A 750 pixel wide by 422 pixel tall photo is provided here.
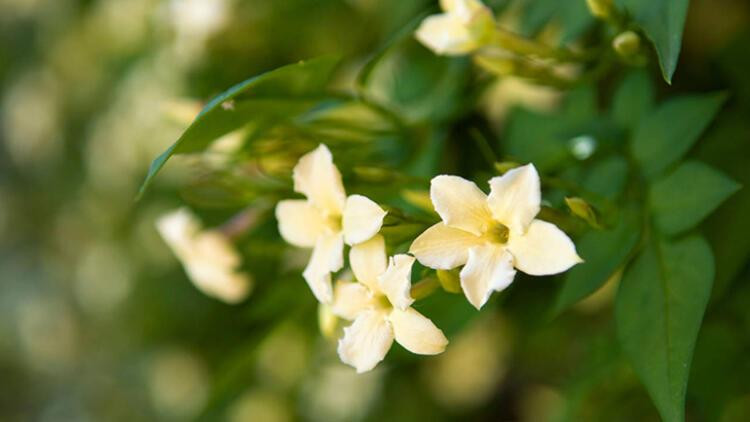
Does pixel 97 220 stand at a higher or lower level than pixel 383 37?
lower

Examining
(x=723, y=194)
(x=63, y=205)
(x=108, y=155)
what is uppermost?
(x=723, y=194)

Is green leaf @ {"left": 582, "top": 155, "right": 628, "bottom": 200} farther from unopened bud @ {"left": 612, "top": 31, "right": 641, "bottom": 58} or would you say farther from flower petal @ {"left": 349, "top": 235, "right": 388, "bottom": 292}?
flower petal @ {"left": 349, "top": 235, "right": 388, "bottom": 292}

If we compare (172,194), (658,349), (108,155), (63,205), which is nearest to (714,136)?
(658,349)

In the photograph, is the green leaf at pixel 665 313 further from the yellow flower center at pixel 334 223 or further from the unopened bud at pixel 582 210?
the yellow flower center at pixel 334 223

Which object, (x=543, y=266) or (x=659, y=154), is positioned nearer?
(x=543, y=266)

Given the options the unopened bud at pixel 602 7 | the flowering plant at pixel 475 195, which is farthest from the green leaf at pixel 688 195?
the unopened bud at pixel 602 7

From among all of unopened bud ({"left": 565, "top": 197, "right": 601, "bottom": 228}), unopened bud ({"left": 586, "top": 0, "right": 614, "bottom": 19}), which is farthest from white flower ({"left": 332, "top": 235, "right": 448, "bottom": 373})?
unopened bud ({"left": 586, "top": 0, "right": 614, "bottom": 19})

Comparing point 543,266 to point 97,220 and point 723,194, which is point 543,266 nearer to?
point 723,194
